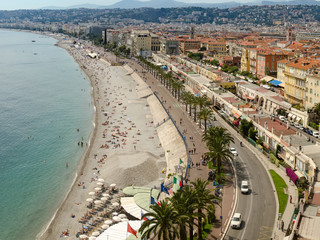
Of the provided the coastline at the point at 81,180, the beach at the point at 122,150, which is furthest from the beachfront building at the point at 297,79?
the coastline at the point at 81,180

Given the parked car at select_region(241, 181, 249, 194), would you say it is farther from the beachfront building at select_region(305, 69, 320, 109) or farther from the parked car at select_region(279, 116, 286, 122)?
the beachfront building at select_region(305, 69, 320, 109)

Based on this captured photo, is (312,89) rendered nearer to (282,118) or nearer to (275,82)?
(282,118)

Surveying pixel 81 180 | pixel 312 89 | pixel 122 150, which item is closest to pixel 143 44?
pixel 122 150

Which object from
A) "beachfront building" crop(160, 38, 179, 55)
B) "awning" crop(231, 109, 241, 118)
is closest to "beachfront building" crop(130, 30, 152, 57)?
"beachfront building" crop(160, 38, 179, 55)

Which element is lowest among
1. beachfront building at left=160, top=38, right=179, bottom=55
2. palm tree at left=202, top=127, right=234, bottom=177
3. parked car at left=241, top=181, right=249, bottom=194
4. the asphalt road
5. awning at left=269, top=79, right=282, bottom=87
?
the asphalt road

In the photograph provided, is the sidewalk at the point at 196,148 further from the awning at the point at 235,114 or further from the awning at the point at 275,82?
the awning at the point at 275,82

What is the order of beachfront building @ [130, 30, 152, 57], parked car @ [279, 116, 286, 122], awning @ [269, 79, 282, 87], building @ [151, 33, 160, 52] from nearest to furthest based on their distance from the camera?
parked car @ [279, 116, 286, 122] < awning @ [269, 79, 282, 87] < beachfront building @ [130, 30, 152, 57] < building @ [151, 33, 160, 52]

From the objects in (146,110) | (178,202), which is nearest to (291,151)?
(178,202)

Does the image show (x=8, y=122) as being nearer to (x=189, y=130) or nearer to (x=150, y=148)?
(x=150, y=148)
